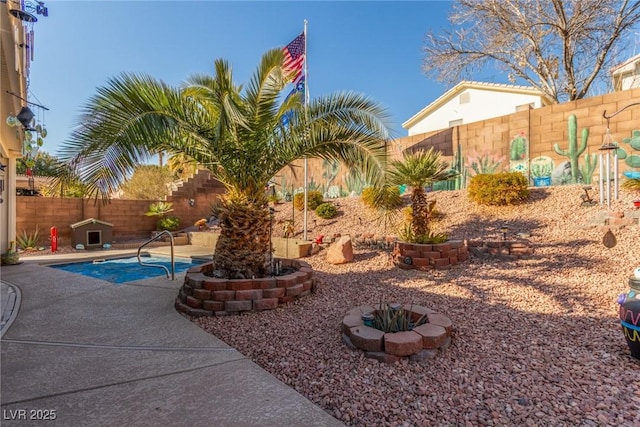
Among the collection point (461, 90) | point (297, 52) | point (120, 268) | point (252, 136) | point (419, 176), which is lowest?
point (120, 268)

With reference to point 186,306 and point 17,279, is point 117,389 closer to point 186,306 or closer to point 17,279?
point 186,306

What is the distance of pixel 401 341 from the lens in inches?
108

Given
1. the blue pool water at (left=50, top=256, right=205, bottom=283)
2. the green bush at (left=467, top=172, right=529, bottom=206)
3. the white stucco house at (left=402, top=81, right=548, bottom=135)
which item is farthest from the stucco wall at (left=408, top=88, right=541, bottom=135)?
the blue pool water at (left=50, top=256, right=205, bottom=283)

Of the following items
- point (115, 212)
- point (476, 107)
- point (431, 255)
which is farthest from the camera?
point (476, 107)

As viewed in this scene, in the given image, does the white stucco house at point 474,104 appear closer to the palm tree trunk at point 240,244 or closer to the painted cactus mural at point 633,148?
the painted cactus mural at point 633,148

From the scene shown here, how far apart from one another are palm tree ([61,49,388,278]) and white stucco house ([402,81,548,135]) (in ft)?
58.5

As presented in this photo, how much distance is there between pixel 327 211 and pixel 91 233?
886cm

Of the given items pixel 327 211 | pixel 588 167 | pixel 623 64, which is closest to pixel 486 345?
pixel 327 211

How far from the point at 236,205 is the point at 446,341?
333 cm

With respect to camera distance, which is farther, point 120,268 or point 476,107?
point 476,107

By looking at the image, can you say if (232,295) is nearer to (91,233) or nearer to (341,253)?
(341,253)

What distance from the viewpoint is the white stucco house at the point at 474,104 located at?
18625 mm

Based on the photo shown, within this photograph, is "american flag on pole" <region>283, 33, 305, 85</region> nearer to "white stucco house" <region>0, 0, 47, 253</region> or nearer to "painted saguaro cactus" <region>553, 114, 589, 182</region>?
"white stucco house" <region>0, 0, 47, 253</region>

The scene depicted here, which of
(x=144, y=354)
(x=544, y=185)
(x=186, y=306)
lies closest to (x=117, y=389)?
(x=144, y=354)
